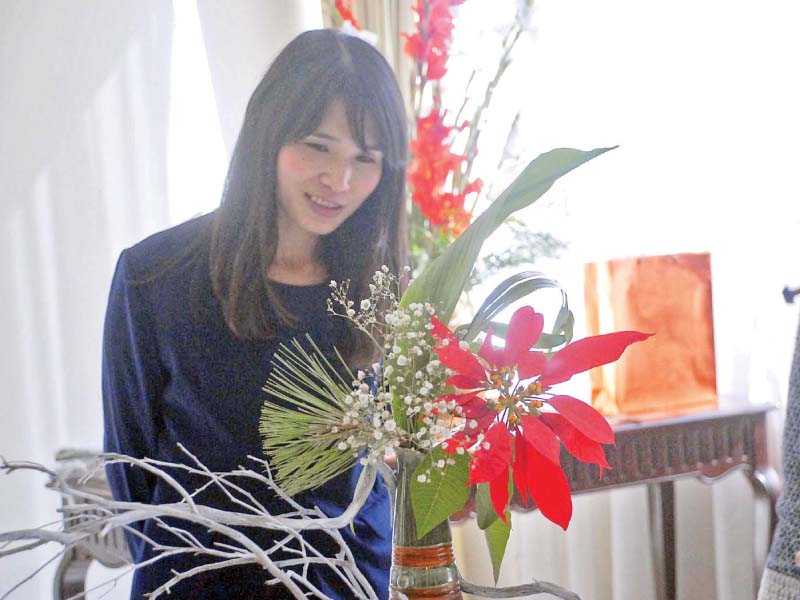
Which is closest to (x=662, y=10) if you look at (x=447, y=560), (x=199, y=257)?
(x=199, y=257)

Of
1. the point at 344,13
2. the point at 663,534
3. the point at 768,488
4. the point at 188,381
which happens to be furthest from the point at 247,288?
the point at 663,534

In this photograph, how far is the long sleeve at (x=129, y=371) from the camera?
960 millimetres

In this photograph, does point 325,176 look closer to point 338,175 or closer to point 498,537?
point 338,175

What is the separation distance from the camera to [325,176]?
967 mm

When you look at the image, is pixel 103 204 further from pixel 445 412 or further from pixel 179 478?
pixel 445 412

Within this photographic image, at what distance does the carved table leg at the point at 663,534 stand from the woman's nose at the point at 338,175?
0.98 metres

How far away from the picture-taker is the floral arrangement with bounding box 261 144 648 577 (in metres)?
0.55

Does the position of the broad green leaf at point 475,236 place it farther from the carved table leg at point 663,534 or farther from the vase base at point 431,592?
the carved table leg at point 663,534

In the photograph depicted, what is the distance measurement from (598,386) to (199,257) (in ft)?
2.38

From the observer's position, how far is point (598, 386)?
1.45 metres

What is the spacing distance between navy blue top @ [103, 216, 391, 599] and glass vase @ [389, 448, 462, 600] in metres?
0.37

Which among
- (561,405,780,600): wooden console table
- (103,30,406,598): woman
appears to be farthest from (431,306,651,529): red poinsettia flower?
(561,405,780,600): wooden console table

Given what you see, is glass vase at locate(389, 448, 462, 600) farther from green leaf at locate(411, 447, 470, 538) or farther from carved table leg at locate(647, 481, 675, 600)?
carved table leg at locate(647, 481, 675, 600)

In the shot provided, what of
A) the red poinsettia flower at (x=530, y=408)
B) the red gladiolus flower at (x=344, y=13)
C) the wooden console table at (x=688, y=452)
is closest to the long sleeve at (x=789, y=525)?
the wooden console table at (x=688, y=452)
